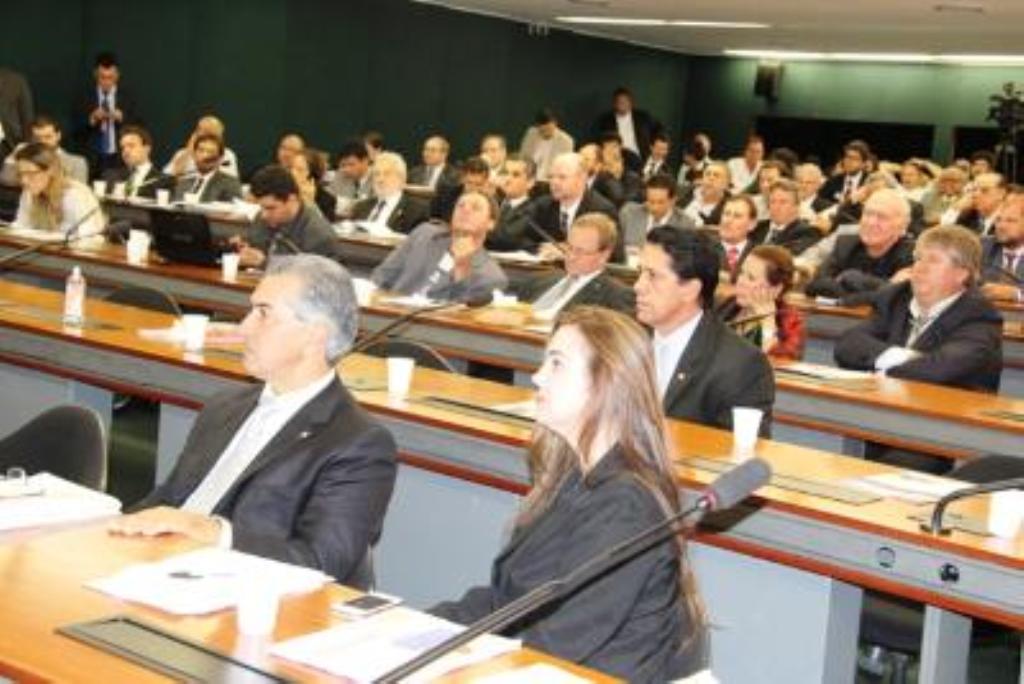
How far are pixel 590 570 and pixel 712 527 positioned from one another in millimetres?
1702

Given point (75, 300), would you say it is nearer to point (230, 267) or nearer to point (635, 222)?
point (230, 267)

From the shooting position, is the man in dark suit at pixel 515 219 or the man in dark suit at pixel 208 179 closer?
the man in dark suit at pixel 515 219

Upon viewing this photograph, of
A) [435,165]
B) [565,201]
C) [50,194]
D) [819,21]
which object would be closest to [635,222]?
[565,201]

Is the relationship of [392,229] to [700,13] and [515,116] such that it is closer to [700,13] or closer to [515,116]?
[700,13]

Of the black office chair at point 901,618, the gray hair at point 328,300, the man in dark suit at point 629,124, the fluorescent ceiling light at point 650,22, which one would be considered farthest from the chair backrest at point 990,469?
the man in dark suit at point 629,124

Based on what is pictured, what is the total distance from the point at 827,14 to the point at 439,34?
15.3 feet

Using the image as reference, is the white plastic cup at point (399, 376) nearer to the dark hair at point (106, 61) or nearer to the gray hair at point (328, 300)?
the gray hair at point (328, 300)

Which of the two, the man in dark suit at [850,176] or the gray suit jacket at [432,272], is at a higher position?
the man in dark suit at [850,176]

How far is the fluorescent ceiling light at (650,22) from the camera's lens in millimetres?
15912

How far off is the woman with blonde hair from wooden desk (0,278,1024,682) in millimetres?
3079

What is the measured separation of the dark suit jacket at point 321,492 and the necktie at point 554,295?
3.38 meters

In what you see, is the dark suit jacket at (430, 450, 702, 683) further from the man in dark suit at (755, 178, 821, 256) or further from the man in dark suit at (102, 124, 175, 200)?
the man in dark suit at (102, 124, 175, 200)

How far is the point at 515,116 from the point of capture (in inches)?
719

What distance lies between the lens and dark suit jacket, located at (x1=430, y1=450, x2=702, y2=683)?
2.26 metres
